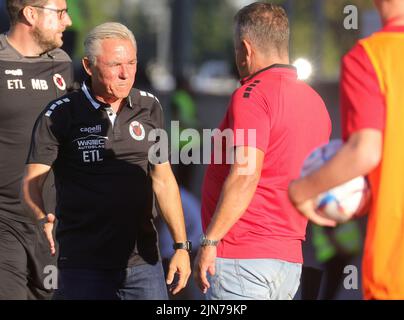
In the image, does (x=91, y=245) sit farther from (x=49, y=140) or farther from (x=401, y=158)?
(x=401, y=158)

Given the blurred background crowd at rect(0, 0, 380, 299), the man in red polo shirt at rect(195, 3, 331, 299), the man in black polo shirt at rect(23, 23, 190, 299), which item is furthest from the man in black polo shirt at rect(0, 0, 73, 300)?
the blurred background crowd at rect(0, 0, 380, 299)

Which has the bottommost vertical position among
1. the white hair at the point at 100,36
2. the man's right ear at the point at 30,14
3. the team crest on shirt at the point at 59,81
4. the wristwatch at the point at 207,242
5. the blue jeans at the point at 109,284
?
the blue jeans at the point at 109,284

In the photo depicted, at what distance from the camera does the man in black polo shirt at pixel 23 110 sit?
505cm

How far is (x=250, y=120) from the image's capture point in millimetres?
4047

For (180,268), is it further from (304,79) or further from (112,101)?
(304,79)

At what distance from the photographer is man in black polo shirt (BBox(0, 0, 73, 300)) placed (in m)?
5.05

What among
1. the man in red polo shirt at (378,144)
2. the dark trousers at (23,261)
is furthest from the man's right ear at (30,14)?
the man in red polo shirt at (378,144)

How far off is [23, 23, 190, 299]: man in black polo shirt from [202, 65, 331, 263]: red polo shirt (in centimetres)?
40

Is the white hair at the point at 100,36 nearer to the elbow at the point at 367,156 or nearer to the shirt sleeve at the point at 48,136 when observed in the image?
the shirt sleeve at the point at 48,136

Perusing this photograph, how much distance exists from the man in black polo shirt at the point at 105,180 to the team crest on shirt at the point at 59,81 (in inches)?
25.2

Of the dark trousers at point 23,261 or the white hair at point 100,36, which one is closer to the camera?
the white hair at point 100,36

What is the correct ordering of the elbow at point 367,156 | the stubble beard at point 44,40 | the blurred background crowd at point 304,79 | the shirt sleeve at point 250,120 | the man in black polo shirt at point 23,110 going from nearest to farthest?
the elbow at point 367,156, the shirt sleeve at point 250,120, the man in black polo shirt at point 23,110, the stubble beard at point 44,40, the blurred background crowd at point 304,79

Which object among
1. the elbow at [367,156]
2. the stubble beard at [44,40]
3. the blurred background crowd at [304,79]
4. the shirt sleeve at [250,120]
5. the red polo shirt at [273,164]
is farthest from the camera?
the blurred background crowd at [304,79]

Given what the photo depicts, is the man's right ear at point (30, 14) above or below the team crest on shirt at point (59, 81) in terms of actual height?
above
